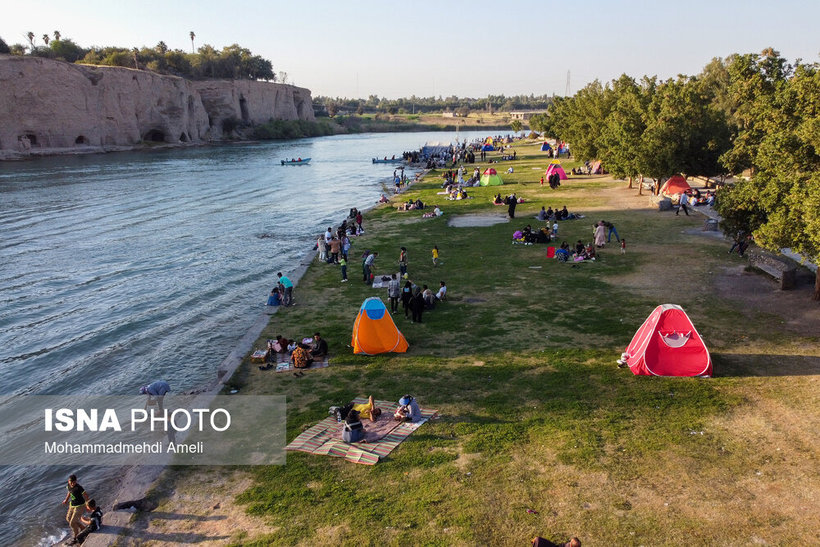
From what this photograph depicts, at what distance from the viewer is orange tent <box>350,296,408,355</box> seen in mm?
15961

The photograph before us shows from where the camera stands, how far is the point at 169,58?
140 metres

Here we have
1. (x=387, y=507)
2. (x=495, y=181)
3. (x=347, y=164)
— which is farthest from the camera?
(x=347, y=164)

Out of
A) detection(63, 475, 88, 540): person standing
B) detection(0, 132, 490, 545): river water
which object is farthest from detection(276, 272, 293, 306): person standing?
detection(63, 475, 88, 540): person standing

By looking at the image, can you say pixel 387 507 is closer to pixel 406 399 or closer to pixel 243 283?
pixel 406 399

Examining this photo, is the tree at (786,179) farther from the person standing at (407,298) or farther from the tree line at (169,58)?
the tree line at (169,58)

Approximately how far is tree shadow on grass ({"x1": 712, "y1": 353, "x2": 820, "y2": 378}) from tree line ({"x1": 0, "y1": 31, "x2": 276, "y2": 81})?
115109 mm

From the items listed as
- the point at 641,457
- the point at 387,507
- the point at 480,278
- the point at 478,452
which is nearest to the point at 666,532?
the point at 641,457

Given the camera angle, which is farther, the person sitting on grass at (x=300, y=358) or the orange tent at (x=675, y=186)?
the orange tent at (x=675, y=186)

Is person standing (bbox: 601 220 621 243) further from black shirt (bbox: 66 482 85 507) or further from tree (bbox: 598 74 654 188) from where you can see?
black shirt (bbox: 66 482 85 507)

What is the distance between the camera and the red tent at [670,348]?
13.7 metres

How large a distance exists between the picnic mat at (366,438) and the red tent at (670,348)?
18.1ft

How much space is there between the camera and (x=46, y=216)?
45.3 meters

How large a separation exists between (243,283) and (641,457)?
66.9 feet

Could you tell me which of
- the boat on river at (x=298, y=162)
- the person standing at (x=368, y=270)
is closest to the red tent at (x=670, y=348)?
the person standing at (x=368, y=270)
